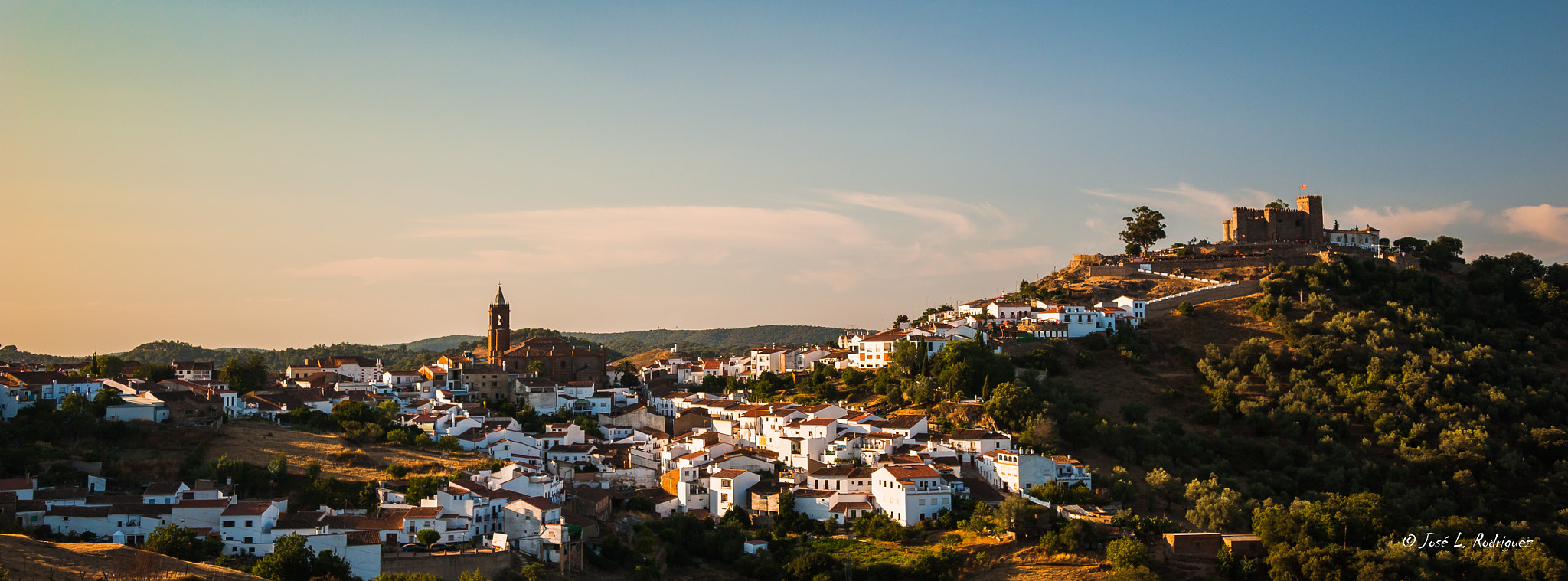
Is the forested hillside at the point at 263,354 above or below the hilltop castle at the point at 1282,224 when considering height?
below

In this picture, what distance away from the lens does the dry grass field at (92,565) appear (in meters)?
21.3

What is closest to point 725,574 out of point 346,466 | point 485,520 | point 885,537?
point 885,537

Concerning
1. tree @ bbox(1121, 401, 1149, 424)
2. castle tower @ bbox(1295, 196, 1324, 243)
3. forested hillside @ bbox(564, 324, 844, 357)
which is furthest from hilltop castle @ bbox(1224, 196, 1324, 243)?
forested hillside @ bbox(564, 324, 844, 357)

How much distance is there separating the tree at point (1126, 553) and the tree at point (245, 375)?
32020 millimetres

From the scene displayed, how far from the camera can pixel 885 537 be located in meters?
28.9

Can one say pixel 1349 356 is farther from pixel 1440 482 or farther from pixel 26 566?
pixel 26 566

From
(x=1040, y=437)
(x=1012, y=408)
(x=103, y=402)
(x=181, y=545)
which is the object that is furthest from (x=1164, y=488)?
(x=103, y=402)

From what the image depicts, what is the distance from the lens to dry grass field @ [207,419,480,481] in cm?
3259

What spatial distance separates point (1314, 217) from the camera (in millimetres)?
59750

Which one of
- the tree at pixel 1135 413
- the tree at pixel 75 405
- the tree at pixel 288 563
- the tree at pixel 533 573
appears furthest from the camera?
the tree at pixel 1135 413

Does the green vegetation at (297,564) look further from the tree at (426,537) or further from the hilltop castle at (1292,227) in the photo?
the hilltop castle at (1292,227)

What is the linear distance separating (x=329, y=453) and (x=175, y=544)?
947 cm

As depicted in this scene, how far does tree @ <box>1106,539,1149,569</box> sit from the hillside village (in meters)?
1.36

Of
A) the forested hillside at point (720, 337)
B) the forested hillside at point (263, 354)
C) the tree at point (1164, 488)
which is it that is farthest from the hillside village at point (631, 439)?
the forested hillside at point (720, 337)
